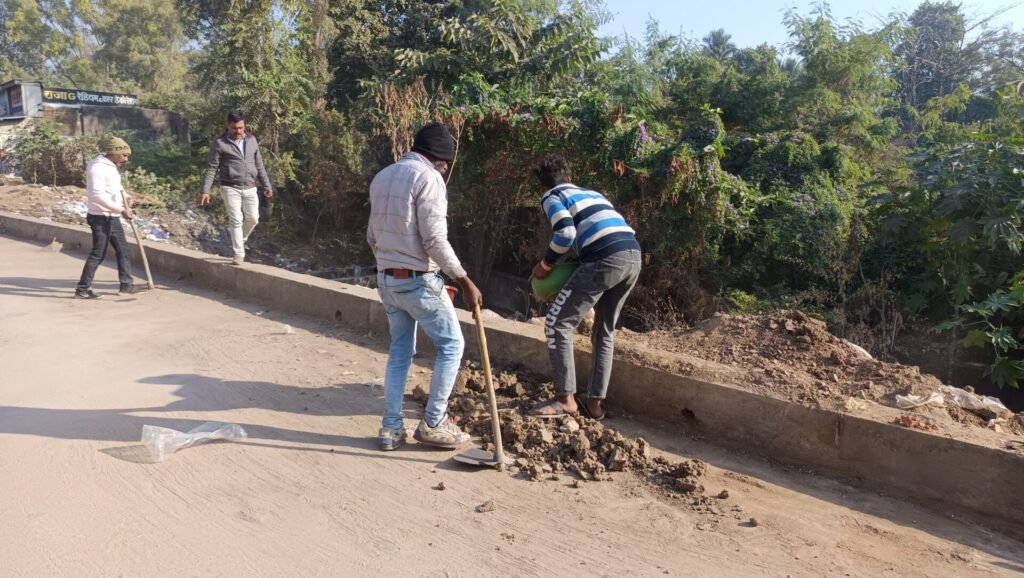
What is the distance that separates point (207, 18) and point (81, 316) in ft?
48.8

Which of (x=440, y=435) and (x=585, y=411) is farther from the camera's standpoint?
(x=585, y=411)

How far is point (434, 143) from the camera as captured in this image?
383 cm

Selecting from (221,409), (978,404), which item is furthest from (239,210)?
(978,404)

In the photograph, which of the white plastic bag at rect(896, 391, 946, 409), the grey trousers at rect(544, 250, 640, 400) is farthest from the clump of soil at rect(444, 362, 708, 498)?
the white plastic bag at rect(896, 391, 946, 409)

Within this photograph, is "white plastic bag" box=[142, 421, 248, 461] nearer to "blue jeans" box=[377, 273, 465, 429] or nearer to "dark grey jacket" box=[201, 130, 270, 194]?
"blue jeans" box=[377, 273, 465, 429]

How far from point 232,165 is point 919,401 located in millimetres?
6751

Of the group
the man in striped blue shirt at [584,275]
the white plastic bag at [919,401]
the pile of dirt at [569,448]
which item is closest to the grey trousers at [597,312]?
the man in striped blue shirt at [584,275]

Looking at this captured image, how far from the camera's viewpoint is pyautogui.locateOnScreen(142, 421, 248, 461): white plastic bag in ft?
12.6

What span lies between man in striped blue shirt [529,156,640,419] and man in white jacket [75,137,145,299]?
17.5 feet

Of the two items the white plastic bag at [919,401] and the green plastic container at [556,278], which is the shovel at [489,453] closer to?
the green plastic container at [556,278]

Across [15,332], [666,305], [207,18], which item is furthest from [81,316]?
[207,18]

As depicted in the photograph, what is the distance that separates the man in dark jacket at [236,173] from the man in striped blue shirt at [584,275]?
14.8ft

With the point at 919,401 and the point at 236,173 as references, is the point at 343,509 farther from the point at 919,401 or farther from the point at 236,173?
the point at 236,173

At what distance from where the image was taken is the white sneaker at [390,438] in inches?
157
